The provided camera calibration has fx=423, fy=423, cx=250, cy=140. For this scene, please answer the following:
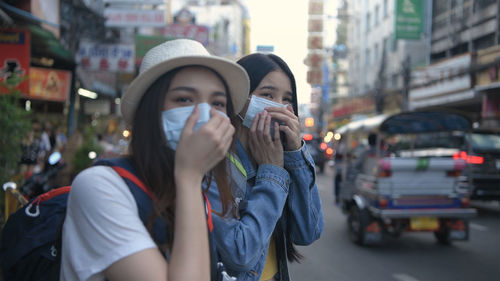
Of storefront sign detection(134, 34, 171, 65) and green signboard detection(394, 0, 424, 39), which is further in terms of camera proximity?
green signboard detection(394, 0, 424, 39)

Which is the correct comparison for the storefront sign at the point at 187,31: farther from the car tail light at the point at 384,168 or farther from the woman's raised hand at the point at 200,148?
the woman's raised hand at the point at 200,148

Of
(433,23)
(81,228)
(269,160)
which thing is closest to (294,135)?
(269,160)

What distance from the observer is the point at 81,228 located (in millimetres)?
1011

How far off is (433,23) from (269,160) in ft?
89.1

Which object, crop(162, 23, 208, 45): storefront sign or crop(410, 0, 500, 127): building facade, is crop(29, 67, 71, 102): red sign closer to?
crop(162, 23, 208, 45): storefront sign

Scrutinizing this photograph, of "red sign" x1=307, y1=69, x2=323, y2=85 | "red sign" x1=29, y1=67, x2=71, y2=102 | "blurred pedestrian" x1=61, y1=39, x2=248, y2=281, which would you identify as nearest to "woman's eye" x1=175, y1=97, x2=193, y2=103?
"blurred pedestrian" x1=61, y1=39, x2=248, y2=281

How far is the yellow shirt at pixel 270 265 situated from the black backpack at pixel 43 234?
549mm

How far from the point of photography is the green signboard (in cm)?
1945

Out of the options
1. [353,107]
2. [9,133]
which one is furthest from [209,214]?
[353,107]

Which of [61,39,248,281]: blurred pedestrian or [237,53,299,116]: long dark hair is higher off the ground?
[237,53,299,116]: long dark hair

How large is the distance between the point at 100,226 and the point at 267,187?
0.62 meters

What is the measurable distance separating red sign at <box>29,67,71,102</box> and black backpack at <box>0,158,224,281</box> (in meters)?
10.6

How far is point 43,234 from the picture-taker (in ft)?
3.99

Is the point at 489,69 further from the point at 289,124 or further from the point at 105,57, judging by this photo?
the point at 289,124
